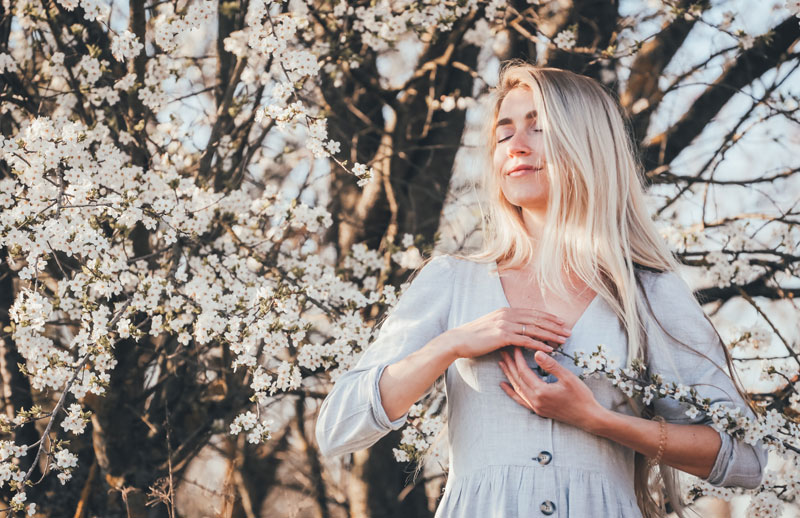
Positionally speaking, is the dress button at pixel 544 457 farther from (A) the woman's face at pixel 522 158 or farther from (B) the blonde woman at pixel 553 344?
(A) the woman's face at pixel 522 158

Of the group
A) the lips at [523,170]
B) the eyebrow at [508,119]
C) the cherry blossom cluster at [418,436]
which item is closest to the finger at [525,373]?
the lips at [523,170]

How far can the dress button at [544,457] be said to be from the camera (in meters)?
1.81

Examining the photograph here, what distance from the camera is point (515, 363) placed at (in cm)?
187

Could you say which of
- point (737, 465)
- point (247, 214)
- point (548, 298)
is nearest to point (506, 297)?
point (548, 298)

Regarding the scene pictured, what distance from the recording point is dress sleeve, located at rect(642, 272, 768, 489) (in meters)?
1.87

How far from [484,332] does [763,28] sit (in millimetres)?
3498

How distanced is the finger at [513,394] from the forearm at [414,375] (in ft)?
0.45

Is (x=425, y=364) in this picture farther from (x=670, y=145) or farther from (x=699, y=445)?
(x=670, y=145)

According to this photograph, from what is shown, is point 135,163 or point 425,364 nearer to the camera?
point 425,364

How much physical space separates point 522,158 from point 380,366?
0.65m

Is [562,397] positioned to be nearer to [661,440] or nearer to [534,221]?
[661,440]

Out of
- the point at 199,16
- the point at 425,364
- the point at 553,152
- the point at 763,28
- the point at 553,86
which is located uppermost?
the point at 763,28

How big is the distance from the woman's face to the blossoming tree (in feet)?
1.69

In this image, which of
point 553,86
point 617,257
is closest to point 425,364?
point 617,257
